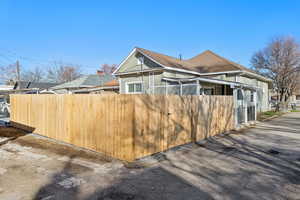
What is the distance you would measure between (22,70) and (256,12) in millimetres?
52754

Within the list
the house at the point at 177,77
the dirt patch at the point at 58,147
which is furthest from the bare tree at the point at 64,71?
the dirt patch at the point at 58,147

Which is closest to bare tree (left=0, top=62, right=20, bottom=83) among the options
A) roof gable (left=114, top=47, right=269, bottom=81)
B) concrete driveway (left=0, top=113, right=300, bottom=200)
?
roof gable (left=114, top=47, right=269, bottom=81)

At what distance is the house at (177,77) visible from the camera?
11.7 m

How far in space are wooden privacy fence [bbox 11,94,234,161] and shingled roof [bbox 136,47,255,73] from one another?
6.57 m

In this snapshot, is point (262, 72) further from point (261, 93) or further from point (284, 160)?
point (284, 160)

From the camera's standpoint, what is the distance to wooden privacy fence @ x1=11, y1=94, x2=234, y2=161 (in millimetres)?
4805

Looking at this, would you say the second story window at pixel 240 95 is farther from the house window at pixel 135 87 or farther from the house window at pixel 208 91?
the house window at pixel 135 87

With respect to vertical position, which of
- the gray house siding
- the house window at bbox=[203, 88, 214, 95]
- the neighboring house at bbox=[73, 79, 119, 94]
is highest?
the gray house siding

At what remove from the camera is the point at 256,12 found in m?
13.5

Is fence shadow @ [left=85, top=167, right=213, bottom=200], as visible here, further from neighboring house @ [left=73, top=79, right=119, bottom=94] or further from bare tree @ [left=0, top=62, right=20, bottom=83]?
bare tree @ [left=0, top=62, right=20, bottom=83]

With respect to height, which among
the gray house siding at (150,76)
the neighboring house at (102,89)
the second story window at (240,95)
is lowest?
the second story window at (240,95)

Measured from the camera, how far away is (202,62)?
1773 cm

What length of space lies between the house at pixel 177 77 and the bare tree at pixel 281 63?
23.5 feet

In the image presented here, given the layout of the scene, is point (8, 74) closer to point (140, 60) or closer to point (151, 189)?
point (140, 60)
